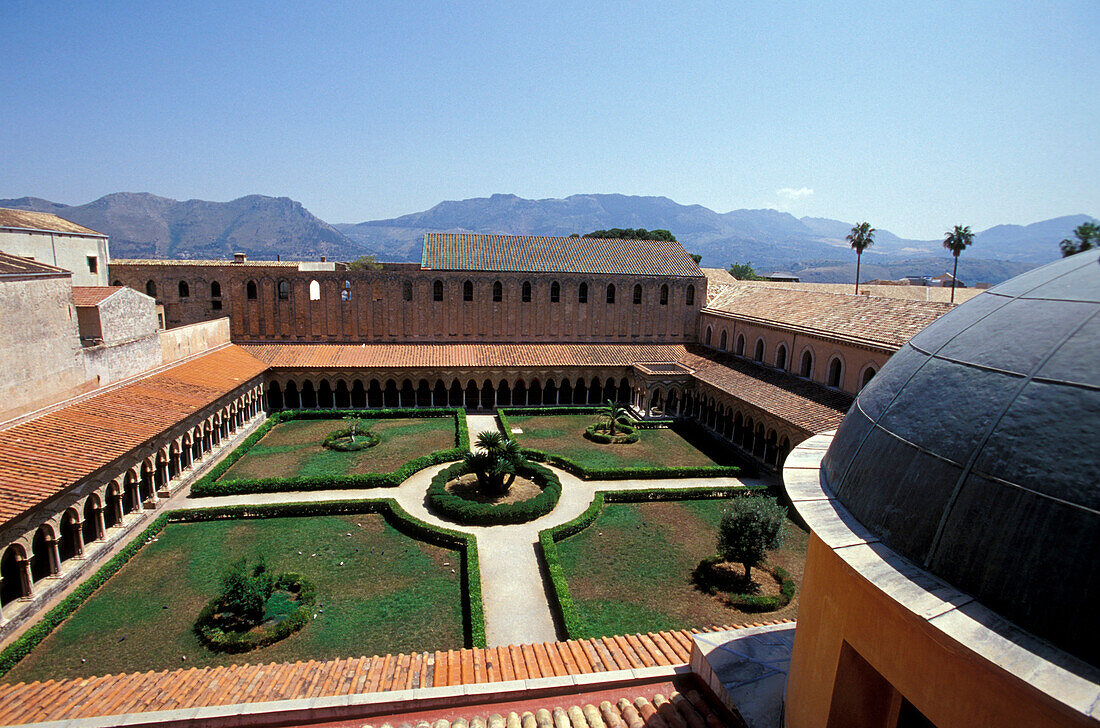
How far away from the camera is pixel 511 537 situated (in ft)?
58.7

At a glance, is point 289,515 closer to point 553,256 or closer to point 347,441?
point 347,441

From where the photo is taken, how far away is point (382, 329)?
35562 mm

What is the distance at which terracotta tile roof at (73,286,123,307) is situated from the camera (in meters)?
20.2

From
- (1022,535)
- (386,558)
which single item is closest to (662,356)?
(386,558)

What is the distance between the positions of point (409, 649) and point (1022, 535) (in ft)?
38.2

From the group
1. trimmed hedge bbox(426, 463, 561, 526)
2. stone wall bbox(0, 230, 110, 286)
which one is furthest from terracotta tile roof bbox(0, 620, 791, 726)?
stone wall bbox(0, 230, 110, 286)

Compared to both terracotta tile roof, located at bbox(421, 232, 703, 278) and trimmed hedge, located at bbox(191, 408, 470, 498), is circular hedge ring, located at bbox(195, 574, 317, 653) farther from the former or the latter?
terracotta tile roof, located at bbox(421, 232, 703, 278)

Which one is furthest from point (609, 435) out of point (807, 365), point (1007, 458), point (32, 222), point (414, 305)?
point (32, 222)

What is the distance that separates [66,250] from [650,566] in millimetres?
34702

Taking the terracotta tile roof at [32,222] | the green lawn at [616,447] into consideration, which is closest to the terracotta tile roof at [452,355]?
the green lawn at [616,447]

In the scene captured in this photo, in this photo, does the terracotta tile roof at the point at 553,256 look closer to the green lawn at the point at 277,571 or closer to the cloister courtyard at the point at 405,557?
the cloister courtyard at the point at 405,557

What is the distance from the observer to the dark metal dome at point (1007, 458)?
347cm

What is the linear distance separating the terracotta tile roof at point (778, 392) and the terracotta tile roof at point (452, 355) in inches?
153

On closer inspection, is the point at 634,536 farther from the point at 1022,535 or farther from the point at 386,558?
the point at 1022,535
